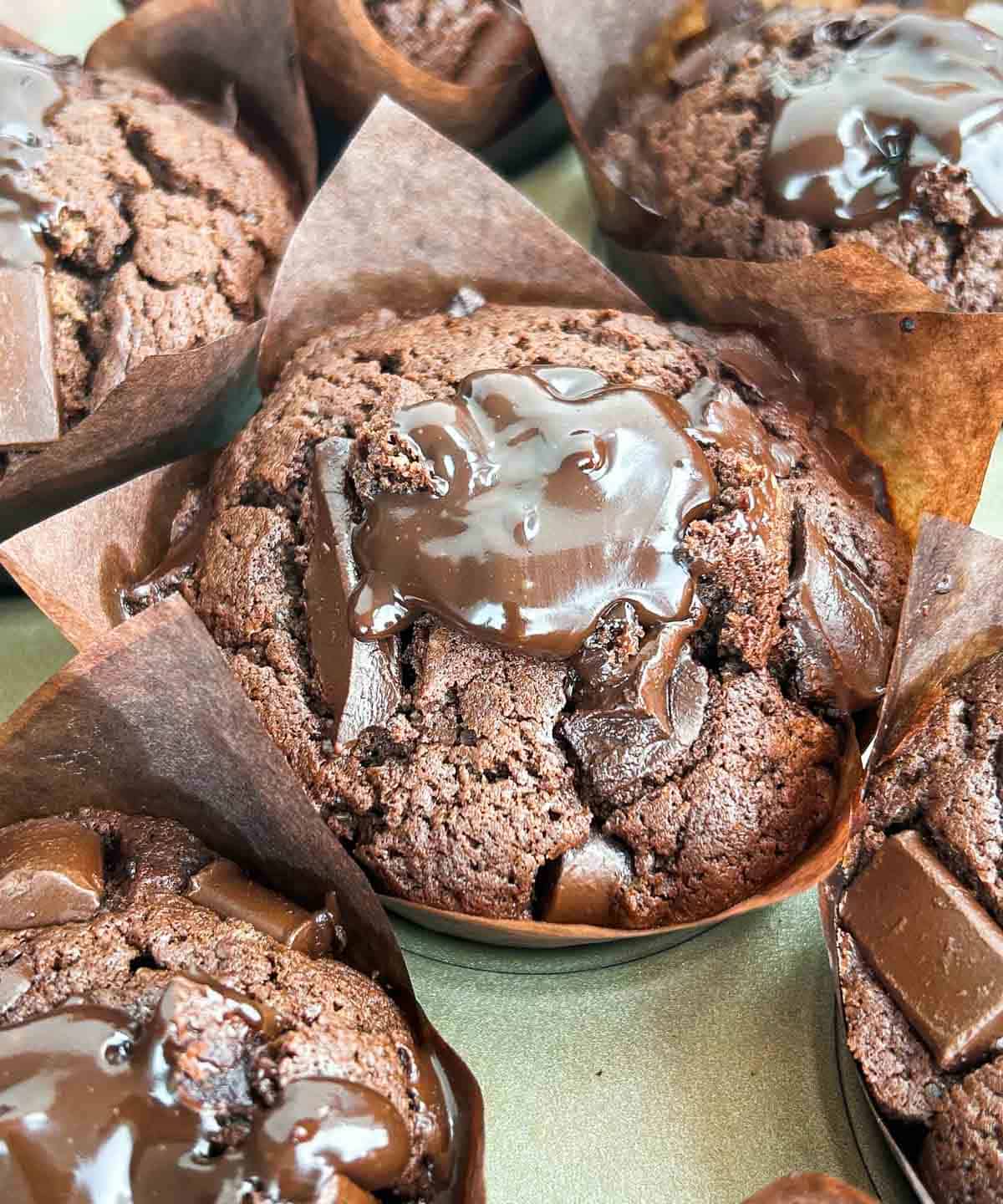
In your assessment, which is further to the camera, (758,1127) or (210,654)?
(758,1127)

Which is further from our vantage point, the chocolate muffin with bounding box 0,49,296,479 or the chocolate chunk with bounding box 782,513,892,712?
the chocolate muffin with bounding box 0,49,296,479

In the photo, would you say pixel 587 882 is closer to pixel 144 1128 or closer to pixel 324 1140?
pixel 324 1140

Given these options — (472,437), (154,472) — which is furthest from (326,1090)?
(154,472)

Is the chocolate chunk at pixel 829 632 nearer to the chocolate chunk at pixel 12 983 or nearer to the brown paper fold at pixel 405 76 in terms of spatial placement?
the chocolate chunk at pixel 12 983

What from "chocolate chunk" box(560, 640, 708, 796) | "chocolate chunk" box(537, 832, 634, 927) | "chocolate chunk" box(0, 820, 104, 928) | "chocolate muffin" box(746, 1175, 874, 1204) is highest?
"chocolate chunk" box(560, 640, 708, 796)

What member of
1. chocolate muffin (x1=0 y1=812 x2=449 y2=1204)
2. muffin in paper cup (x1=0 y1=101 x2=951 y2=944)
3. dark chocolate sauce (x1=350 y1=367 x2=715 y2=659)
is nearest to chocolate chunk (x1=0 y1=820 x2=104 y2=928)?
chocolate muffin (x1=0 y1=812 x2=449 y2=1204)

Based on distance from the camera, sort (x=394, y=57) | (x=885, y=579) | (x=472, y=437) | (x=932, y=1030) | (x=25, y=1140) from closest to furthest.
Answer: (x=25, y=1140) → (x=932, y=1030) → (x=472, y=437) → (x=885, y=579) → (x=394, y=57)

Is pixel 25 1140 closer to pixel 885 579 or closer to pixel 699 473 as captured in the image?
pixel 699 473

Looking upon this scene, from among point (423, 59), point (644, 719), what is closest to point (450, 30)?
point (423, 59)

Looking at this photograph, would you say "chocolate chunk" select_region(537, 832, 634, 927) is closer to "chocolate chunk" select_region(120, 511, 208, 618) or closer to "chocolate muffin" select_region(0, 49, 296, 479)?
"chocolate chunk" select_region(120, 511, 208, 618)
